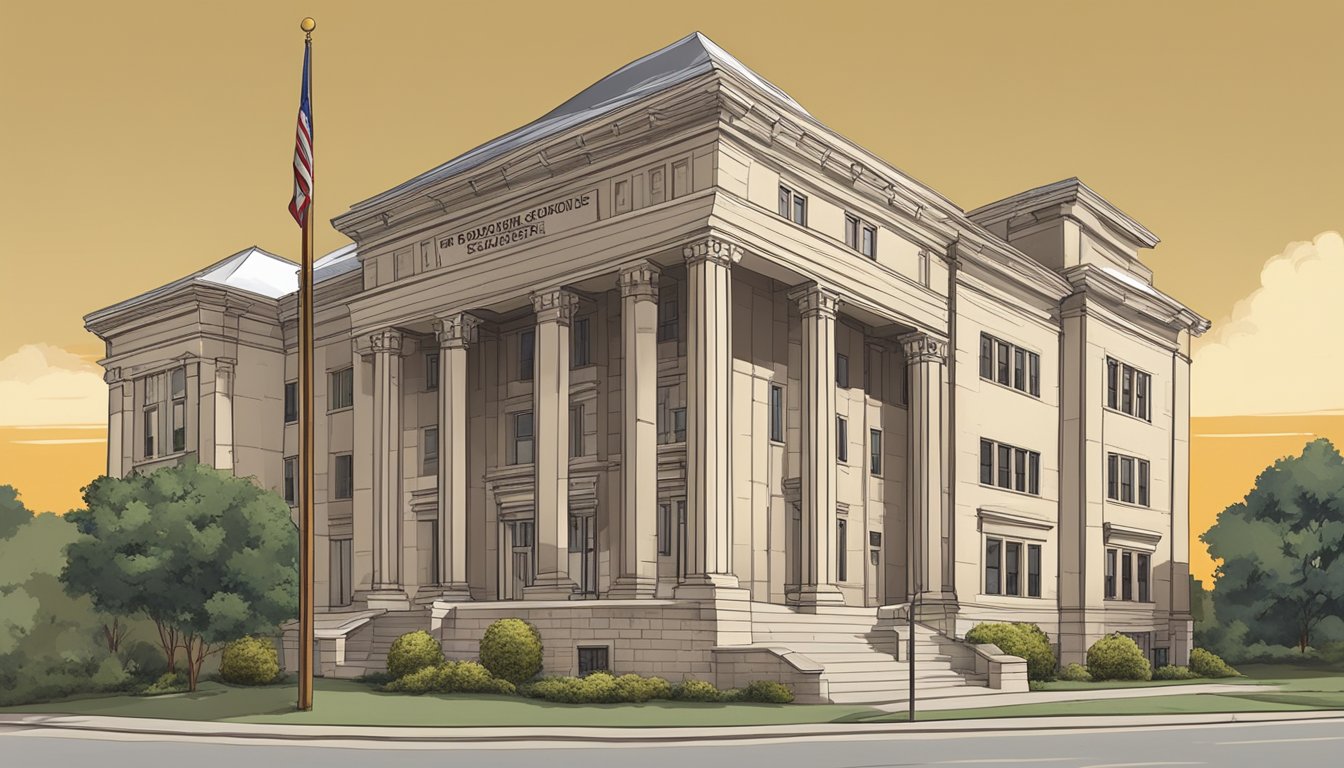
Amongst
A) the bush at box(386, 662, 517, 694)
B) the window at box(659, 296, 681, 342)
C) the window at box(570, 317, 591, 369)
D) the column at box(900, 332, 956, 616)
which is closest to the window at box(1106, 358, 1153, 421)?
the column at box(900, 332, 956, 616)

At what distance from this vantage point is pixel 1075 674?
47531 mm

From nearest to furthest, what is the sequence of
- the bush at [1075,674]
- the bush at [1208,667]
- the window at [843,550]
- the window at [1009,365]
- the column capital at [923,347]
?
the window at [843,550], the bush at [1075,674], the column capital at [923,347], the window at [1009,365], the bush at [1208,667]

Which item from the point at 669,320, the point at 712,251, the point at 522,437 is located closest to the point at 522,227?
the point at 669,320

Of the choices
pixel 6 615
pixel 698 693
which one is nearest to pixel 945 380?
pixel 698 693

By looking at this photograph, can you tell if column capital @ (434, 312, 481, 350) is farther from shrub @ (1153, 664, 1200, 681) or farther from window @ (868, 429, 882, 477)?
shrub @ (1153, 664, 1200, 681)

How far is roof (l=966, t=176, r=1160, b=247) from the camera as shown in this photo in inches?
2183

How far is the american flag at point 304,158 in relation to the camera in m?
30.8

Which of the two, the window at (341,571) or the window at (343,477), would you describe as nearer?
the window at (341,571)

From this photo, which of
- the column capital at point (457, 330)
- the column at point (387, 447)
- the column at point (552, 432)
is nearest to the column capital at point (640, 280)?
the column at point (552, 432)

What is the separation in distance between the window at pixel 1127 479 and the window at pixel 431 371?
29.4m

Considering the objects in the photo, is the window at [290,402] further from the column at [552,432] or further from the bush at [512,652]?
the bush at [512,652]

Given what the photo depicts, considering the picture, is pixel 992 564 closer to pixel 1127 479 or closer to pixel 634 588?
pixel 1127 479

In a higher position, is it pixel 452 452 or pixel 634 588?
pixel 452 452

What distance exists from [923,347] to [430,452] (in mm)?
19716
